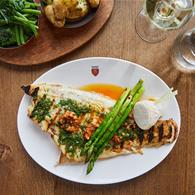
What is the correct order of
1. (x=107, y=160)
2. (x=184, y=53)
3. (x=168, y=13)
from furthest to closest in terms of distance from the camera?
(x=184, y=53) → (x=107, y=160) → (x=168, y=13)

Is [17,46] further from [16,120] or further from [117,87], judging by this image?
[117,87]

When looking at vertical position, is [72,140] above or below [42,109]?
below

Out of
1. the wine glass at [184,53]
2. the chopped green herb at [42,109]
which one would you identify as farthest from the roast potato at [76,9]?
the wine glass at [184,53]

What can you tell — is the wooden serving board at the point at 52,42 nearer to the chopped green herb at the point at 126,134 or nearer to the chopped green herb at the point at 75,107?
the chopped green herb at the point at 75,107

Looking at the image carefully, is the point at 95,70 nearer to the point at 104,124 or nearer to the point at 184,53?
the point at 104,124

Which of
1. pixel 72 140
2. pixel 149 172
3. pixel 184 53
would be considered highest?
pixel 184 53

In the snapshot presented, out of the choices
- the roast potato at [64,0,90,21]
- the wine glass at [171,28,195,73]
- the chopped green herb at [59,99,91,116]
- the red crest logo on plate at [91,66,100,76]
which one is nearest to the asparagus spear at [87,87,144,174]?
the chopped green herb at [59,99,91,116]

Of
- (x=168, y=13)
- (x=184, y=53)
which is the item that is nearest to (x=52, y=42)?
(x=168, y=13)

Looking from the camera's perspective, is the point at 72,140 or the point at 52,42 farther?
the point at 52,42
